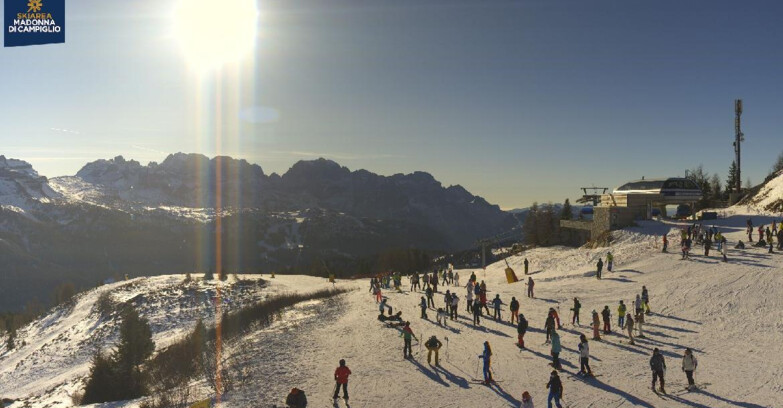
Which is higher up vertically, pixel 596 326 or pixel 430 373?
pixel 596 326

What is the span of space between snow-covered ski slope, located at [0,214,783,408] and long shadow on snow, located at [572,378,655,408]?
0.07 metres

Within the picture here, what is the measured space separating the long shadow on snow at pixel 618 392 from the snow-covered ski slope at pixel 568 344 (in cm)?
7

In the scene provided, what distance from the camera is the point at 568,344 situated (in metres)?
23.7

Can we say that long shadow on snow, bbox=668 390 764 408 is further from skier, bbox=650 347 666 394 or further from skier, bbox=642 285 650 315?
skier, bbox=642 285 650 315

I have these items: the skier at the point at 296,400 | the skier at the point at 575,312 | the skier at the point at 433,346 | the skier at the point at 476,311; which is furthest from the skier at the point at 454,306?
the skier at the point at 296,400

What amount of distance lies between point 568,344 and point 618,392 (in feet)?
20.6

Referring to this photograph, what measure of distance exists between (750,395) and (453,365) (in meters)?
11.2

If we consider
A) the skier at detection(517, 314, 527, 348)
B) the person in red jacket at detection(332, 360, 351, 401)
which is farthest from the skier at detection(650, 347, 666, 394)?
the person in red jacket at detection(332, 360, 351, 401)

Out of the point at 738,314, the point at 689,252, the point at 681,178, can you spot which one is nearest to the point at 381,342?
the point at 738,314

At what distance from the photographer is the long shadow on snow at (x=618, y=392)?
16469 millimetres

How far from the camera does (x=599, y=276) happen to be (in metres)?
37.1

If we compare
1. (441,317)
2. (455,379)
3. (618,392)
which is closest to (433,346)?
(455,379)

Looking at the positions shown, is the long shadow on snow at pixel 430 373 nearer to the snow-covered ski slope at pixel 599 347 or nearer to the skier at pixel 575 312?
the snow-covered ski slope at pixel 599 347

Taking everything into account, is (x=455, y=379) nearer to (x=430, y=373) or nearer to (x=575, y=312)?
(x=430, y=373)
